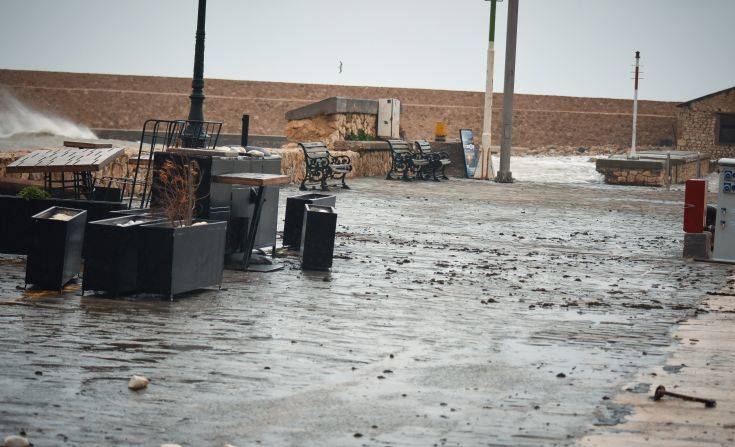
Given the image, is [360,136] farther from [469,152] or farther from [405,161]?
[469,152]

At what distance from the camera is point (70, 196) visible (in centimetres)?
1420

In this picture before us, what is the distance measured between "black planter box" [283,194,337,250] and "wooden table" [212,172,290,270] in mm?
1542

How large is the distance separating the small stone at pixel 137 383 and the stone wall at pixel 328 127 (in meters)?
22.7

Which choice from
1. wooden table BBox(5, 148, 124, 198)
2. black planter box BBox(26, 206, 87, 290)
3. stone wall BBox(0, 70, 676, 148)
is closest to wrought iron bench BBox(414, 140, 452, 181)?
wooden table BBox(5, 148, 124, 198)

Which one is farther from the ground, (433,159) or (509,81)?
(509,81)

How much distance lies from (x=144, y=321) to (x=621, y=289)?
187 inches

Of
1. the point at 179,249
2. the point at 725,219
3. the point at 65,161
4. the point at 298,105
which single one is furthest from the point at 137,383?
the point at 298,105

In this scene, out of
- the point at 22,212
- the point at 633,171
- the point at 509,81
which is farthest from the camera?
the point at 633,171

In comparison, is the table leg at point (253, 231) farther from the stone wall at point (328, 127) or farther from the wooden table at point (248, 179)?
Answer: the stone wall at point (328, 127)

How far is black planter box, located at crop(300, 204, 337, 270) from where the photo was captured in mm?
11602

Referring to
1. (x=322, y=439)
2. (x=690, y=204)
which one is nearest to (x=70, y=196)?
(x=690, y=204)

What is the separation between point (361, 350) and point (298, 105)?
5595 cm

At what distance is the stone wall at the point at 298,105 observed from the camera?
60.4 meters

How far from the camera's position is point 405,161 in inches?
1138
